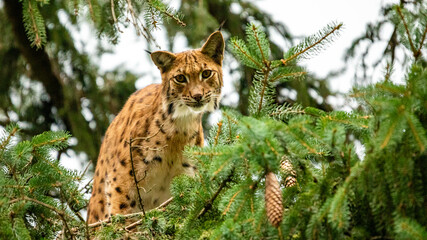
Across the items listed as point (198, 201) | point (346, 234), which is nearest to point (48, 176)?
point (198, 201)

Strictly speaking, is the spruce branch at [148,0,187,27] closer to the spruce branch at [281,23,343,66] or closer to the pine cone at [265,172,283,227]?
the spruce branch at [281,23,343,66]

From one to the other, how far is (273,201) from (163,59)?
3297 millimetres

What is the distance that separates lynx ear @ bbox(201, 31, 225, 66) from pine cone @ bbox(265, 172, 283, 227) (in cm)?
295

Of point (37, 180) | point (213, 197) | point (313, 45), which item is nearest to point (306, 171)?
point (213, 197)

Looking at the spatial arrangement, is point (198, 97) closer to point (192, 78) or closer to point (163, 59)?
point (192, 78)

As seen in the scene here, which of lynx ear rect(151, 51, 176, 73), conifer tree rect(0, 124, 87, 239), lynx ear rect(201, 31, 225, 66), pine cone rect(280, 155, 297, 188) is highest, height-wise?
lynx ear rect(151, 51, 176, 73)

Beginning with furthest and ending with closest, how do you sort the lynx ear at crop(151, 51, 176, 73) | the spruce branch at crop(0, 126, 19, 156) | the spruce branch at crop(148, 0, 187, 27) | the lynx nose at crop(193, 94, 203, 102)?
the lynx ear at crop(151, 51, 176, 73) < the lynx nose at crop(193, 94, 203, 102) < the spruce branch at crop(148, 0, 187, 27) < the spruce branch at crop(0, 126, 19, 156)

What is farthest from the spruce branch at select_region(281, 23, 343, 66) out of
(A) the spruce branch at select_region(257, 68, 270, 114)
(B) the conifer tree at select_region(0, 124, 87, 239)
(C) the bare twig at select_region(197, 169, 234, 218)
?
(B) the conifer tree at select_region(0, 124, 87, 239)

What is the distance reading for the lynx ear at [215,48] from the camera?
5.43 meters

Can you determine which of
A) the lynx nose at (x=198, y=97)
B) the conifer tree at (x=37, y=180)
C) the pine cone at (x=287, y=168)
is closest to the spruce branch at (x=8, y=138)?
the conifer tree at (x=37, y=180)

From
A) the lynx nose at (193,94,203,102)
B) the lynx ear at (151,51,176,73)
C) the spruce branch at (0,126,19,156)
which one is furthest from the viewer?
the lynx ear at (151,51,176,73)

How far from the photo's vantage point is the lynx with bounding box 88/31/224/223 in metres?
5.42

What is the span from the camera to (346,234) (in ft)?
8.45

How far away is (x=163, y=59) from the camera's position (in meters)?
5.65
